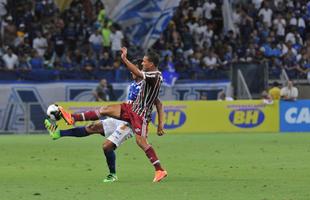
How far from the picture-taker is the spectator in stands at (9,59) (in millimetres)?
32188

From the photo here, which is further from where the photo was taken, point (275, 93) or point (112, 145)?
point (275, 93)

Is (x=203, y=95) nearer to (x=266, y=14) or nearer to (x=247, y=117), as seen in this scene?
(x=247, y=117)

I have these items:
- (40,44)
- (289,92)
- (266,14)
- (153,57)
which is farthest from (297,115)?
(153,57)

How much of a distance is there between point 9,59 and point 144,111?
58.8 feet

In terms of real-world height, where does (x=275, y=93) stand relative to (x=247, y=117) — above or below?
above

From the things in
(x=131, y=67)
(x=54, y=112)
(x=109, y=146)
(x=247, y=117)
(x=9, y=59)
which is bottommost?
(x=247, y=117)

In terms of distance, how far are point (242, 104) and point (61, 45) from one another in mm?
7139

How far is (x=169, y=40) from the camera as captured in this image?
1423 inches

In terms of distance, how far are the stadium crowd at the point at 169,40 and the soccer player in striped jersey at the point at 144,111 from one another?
17.7 meters

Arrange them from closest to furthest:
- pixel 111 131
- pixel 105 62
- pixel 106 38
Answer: pixel 111 131 < pixel 105 62 < pixel 106 38

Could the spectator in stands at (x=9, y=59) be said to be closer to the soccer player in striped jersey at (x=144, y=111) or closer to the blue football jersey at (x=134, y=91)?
the soccer player in striped jersey at (x=144, y=111)

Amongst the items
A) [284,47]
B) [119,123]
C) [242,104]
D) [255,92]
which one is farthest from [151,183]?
[284,47]

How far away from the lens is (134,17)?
33.8 metres

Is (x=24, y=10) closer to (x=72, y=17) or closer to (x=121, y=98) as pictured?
(x=72, y=17)
